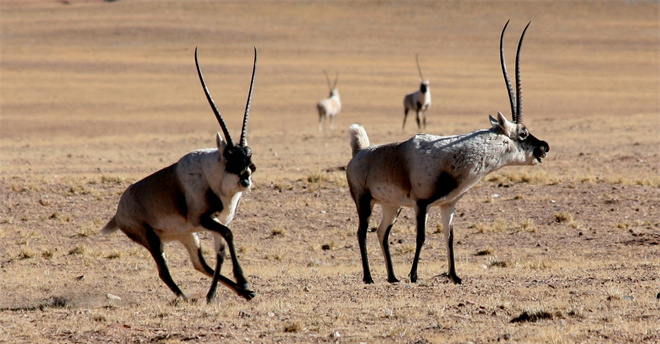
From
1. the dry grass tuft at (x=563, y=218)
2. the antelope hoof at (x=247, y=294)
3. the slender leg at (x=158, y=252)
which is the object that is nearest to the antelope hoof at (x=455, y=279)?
the antelope hoof at (x=247, y=294)

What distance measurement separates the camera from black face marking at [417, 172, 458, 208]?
32.1 feet

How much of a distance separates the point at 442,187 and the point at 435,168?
213 millimetres

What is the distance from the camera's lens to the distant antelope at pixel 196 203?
8.66 metres

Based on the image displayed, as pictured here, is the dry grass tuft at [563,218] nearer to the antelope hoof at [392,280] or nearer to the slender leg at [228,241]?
the antelope hoof at [392,280]

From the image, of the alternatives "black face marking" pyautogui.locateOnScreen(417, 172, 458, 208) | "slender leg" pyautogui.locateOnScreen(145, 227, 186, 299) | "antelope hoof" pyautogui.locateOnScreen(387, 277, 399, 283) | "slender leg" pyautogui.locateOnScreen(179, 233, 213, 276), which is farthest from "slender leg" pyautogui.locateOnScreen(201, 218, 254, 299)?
"black face marking" pyautogui.locateOnScreen(417, 172, 458, 208)

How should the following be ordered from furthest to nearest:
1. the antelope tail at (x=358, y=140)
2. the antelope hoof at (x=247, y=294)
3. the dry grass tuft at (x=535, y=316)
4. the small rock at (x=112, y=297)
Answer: the antelope tail at (x=358, y=140) < the small rock at (x=112, y=297) < the antelope hoof at (x=247, y=294) < the dry grass tuft at (x=535, y=316)

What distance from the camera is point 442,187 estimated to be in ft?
32.1

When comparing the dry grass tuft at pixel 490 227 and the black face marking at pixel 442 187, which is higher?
the black face marking at pixel 442 187

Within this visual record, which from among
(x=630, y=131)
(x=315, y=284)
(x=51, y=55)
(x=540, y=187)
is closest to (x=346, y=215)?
(x=540, y=187)

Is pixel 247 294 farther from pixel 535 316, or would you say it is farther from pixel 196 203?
pixel 535 316

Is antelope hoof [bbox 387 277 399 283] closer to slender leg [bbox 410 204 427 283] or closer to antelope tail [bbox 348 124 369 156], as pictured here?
slender leg [bbox 410 204 427 283]

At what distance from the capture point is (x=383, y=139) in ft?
90.7

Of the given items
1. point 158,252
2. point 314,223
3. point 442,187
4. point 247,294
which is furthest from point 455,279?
point 314,223

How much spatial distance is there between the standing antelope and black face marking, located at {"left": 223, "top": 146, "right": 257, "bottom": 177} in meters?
2.16
